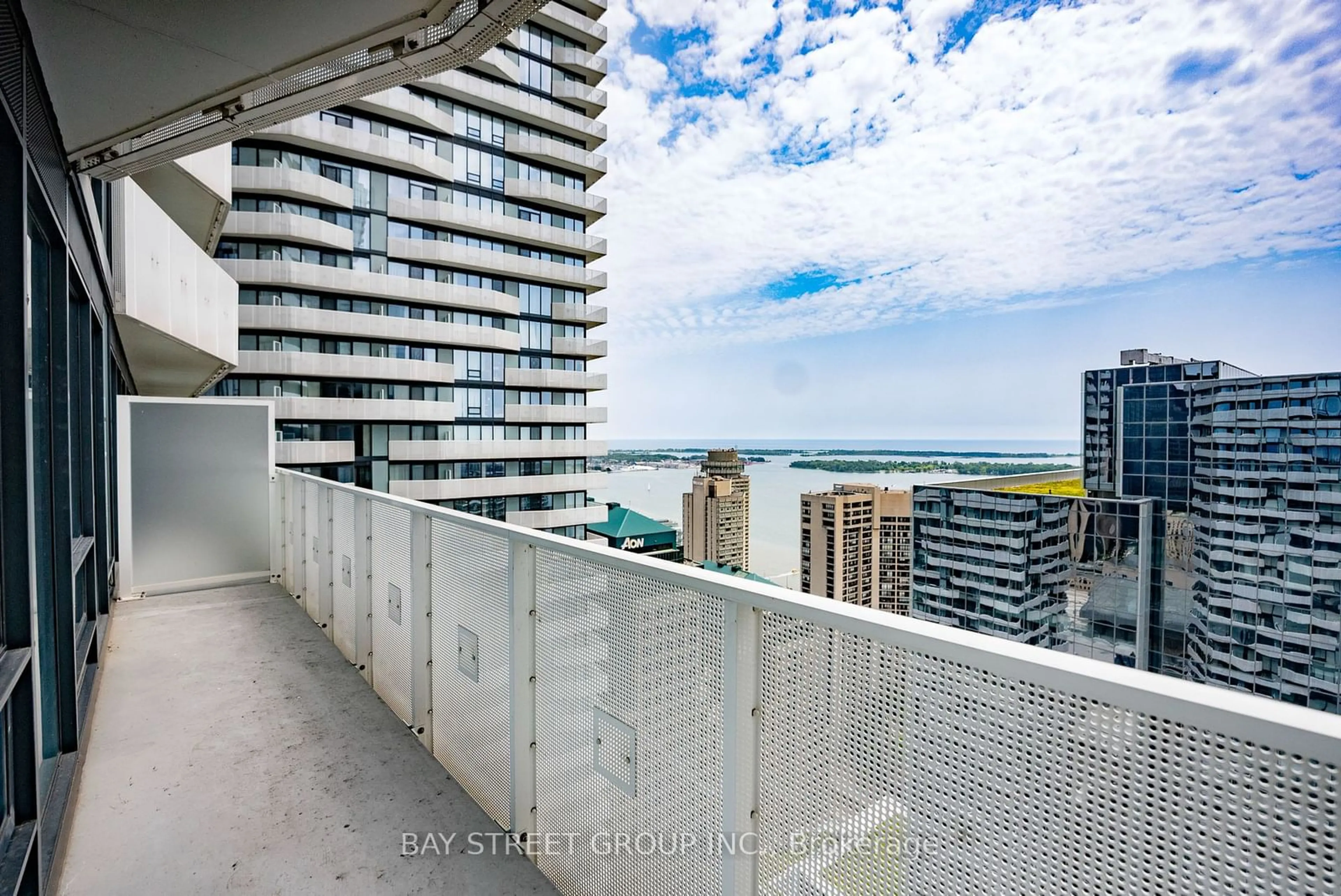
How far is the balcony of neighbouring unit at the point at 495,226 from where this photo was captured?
→ 2286 centimetres

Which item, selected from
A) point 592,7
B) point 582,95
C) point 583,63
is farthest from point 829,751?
point 592,7

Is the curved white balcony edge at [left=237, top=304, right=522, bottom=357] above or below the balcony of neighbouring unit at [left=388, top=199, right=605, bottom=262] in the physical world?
below

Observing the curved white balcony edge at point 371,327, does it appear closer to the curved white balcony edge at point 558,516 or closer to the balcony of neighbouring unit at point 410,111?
the curved white balcony edge at point 558,516

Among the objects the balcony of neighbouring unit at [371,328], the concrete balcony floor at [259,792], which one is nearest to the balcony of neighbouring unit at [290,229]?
the balcony of neighbouring unit at [371,328]

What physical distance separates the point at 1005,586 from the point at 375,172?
25705mm

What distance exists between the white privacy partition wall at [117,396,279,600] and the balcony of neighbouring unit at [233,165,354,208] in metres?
17.8

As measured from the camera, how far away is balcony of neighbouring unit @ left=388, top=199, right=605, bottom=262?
22859 millimetres

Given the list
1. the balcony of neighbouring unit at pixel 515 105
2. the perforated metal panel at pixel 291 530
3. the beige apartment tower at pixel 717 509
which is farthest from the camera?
the balcony of neighbouring unit at pixel 515 105

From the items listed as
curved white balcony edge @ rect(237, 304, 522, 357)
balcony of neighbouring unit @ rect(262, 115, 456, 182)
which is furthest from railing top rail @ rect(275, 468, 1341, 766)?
balcony of neighbouring unit @ rect(262, 115, 456, 182)

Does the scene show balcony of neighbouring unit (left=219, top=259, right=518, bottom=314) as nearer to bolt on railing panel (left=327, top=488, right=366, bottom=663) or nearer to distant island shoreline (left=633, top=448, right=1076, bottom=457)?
distant island shoreline (left=633, top=448, right=1076, bottom=457)

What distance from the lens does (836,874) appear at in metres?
1.08

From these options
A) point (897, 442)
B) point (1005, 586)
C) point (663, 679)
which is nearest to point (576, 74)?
point (897, 442)

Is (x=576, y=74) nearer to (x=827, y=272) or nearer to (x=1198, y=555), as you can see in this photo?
(x=1198, y=555)

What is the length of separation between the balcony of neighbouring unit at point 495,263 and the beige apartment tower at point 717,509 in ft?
37.4
